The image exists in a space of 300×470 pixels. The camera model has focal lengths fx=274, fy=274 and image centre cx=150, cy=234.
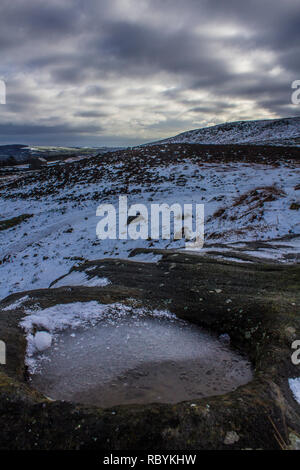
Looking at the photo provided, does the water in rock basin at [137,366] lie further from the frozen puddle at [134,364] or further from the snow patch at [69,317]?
the snow patch at [69,317]

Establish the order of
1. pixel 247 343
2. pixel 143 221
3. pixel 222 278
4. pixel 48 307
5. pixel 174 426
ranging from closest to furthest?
1. pixel 174 426
2. pixel 247 343
3. pixel 48 307
4. pixel 222 278
5. pixel 143 221

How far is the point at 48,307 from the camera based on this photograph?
898 centimetres

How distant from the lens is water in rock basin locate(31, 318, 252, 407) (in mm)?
5242

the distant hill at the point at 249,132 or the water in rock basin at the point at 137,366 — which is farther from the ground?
the distant hill at the point at 249,132

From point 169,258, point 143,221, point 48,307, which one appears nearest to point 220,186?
point 143,221

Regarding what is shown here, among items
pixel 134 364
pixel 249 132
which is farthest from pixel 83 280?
pixel 249 132

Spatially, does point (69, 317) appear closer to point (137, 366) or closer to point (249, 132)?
point (137, 366)

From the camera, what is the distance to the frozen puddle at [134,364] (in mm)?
5250

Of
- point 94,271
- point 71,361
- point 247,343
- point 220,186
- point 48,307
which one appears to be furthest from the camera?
point 220,186

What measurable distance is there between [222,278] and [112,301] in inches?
168

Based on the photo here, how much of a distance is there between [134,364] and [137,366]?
0.31ft

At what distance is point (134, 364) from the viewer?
6129 millimetres

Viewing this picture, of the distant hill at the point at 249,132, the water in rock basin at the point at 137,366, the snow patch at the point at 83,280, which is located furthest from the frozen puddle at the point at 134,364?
the distant hill at the point at 249,132

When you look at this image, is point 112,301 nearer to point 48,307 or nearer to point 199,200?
point 48,307
